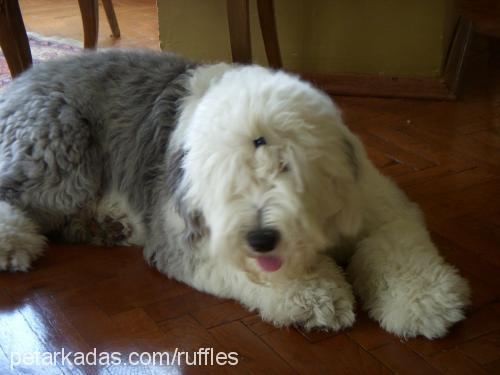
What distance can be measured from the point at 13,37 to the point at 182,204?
130cm

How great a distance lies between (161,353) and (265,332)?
23cm

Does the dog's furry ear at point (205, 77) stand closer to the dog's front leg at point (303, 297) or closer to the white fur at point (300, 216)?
the white fur at point (300, 216)

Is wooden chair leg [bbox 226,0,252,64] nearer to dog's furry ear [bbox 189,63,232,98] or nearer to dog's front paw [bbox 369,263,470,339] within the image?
dog's furry ear [bbox 189,63,232,98]

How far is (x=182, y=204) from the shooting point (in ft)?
4.84

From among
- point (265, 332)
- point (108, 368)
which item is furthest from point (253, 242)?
point (108, 368)

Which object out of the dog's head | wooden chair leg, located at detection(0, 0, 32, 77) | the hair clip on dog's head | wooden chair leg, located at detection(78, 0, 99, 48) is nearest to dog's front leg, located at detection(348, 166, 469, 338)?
the dog's head

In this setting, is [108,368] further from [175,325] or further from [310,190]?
[310,190]

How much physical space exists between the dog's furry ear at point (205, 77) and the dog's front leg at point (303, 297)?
445 mm

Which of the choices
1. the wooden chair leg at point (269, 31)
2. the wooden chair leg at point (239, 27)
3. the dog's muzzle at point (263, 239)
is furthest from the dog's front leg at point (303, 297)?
the wooden chair leg at point (269, 31)

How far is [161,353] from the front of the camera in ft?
4.73

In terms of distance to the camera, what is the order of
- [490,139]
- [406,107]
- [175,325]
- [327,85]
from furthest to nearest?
[327,85] → [406,107] → [490,139] → [175,325]

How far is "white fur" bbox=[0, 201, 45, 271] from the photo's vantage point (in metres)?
1.76

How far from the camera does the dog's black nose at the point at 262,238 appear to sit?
4.19 ft

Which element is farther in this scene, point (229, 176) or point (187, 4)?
point (187, 4)
